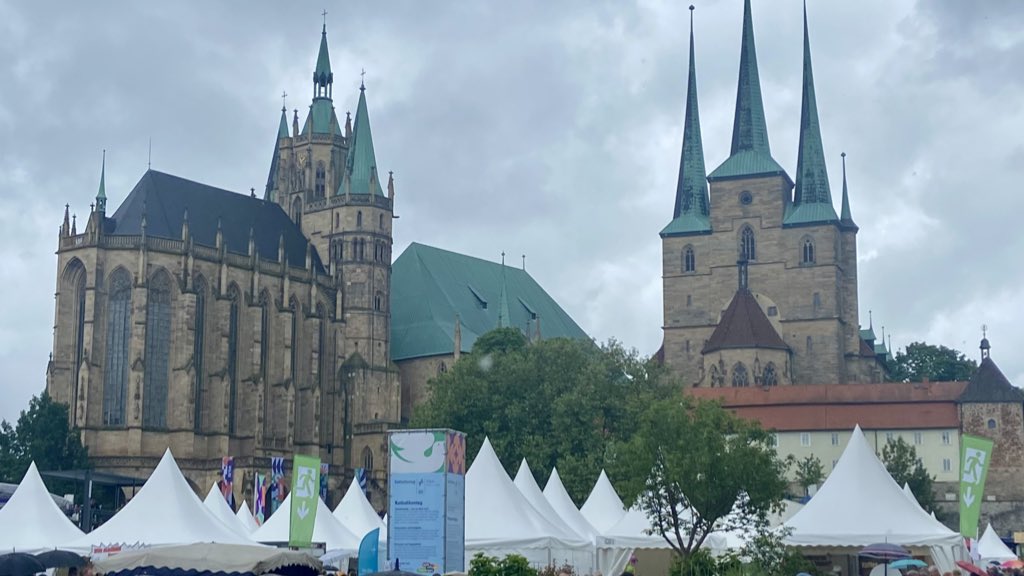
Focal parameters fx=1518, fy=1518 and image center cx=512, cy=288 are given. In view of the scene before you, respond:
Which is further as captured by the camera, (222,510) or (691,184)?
(691,184)

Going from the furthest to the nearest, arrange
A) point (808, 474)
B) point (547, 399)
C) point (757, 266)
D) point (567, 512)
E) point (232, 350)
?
1. point (757, 266)
2. point (232, 350)
3. point (808, 474)
4. point (547, 399)
5. point (567, 512)

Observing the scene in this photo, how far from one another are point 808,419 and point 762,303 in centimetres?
1428

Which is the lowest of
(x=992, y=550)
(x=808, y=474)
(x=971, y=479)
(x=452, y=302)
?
(x=992, y=550)

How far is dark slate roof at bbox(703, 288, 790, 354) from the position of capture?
87750 millimetres

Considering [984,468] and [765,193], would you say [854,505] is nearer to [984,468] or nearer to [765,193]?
[984,468]

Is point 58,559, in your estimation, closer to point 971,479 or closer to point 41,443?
Result: point 971,479

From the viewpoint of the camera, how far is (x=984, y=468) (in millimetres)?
29141

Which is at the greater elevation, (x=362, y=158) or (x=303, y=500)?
(x=362, y=158)

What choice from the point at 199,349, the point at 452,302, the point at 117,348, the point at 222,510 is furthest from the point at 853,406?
the point at 222,510

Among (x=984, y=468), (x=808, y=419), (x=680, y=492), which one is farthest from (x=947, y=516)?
(x=984, y=468)

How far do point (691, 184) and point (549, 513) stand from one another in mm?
60319

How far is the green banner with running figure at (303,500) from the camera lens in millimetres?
33312

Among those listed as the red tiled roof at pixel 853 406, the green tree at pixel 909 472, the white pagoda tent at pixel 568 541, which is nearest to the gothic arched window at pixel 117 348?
the red tiled roof at pixel 853 406

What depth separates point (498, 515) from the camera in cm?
3494
